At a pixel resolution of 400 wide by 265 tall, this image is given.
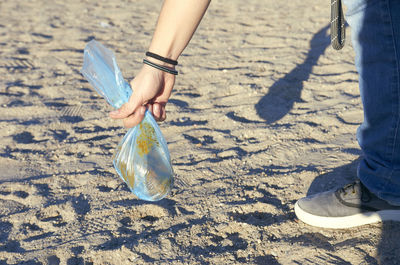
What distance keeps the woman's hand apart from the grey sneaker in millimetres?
830

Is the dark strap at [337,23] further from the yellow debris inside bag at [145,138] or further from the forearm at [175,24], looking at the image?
the yellow debris inside bag at [145,138]

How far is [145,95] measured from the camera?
1.78 metres

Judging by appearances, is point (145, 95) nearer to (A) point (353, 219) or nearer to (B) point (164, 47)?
(B) point (164, 47)

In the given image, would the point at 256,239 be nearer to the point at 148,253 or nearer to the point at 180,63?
the point at 148,253

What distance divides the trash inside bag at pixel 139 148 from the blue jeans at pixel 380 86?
2.88 feet

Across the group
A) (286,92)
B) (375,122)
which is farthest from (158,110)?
(286,92)

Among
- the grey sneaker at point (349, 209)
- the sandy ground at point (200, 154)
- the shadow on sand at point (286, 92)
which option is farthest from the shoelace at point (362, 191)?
the shadow on sand at point (286, 92)

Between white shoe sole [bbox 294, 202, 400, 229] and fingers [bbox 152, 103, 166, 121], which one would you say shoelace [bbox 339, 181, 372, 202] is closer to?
white shoe sole [bbox 294, 202, 400, 229]

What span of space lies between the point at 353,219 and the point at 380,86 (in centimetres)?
62

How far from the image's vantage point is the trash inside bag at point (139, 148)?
1.91 metres

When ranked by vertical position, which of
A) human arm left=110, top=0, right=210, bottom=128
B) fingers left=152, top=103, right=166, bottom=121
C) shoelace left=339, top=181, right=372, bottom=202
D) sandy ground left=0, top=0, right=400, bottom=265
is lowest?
sandy ground left=0, top=0, right=400, bottom=265

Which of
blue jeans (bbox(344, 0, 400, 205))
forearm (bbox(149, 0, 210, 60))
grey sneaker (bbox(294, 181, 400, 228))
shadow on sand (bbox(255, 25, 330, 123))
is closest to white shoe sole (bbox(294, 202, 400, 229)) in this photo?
grey sneaker (bbox(294, 181, 400, 228))

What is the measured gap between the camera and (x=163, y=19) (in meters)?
1.70

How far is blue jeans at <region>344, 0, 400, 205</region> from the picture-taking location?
1.64m
